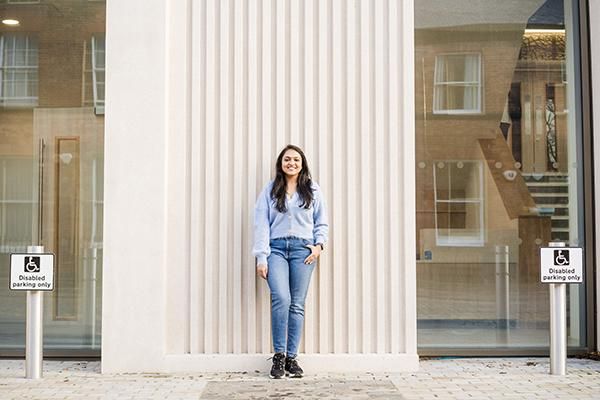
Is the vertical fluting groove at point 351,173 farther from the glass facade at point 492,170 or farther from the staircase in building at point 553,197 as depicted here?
the staircase in building at point 553,197

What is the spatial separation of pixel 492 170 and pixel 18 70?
470cm

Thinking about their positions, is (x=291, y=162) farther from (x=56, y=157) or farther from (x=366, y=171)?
(x=56, y=157)

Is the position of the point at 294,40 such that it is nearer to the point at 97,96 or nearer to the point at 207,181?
the point at 207,181

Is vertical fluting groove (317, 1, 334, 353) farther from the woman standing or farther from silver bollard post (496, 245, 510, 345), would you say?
silver bollard post (496, 245, 510, 345)

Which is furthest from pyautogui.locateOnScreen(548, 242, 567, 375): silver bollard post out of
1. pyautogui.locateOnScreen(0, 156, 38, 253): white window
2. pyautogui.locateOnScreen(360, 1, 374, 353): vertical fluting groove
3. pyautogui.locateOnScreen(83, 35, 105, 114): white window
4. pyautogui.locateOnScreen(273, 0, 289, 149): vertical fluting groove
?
pyautogui.locateOnScreen(0, 156, 38, 253): white window

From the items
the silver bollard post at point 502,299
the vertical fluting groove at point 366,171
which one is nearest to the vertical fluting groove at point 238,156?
the vertical fluting groove at point 366,171

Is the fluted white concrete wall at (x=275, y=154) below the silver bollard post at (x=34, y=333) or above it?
above

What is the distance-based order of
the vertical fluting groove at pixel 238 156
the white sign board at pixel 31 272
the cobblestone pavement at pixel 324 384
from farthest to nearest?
the vertical fluting groove at pixel 238 156 → the white sign board at pixel 31 272 → the cobblestone pavement at pixel 324 384

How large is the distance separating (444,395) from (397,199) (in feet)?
6.06

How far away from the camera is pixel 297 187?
22.1 ft

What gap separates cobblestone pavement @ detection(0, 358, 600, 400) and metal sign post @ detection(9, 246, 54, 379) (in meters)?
0.20

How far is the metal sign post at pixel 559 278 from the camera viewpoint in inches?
260

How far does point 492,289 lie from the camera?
7.57 metres

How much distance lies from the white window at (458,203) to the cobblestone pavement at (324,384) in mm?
1214
